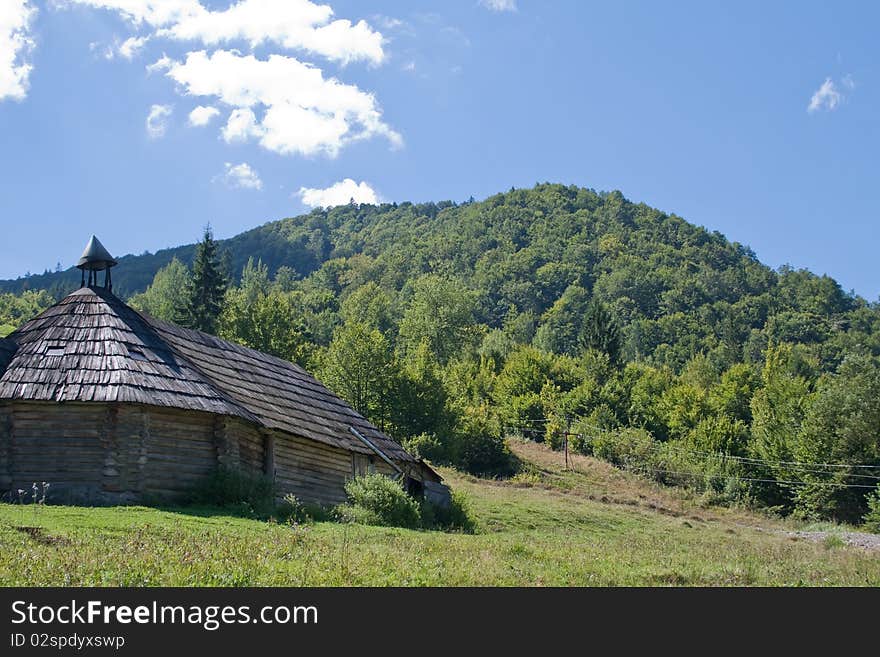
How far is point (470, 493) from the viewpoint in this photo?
3619 centimetres

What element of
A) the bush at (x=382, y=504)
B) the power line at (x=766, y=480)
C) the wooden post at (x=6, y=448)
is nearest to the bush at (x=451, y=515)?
the bush at (x=382, y=504)

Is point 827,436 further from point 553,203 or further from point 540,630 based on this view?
point 553,203

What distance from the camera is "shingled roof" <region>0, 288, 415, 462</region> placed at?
2131 cm

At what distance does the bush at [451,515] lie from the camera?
26.2 m

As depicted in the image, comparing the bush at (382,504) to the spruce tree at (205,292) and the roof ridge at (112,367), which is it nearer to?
the roof ridge at (112,367)

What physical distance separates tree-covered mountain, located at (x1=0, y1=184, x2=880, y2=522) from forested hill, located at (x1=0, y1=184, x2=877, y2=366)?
383 millimetres

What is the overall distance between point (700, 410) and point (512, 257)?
3536 inches

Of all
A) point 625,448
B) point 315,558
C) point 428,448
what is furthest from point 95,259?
point 625,448

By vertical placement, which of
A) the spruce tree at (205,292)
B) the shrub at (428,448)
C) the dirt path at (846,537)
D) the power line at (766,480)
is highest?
the spruce tree at (205,292)

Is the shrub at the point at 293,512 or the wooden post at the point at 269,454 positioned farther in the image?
the wooden post at the point at 269,454

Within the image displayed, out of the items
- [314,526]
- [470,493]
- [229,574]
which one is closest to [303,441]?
[314,526]

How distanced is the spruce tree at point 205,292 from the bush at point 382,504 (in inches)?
1631

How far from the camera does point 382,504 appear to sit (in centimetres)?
2405

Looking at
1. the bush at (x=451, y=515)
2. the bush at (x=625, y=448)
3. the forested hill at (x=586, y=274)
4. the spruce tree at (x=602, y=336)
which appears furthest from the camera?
the forested hill at (x=586, y=274)
